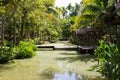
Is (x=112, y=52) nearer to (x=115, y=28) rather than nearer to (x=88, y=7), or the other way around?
(x=88, y=7)

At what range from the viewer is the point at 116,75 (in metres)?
10.5

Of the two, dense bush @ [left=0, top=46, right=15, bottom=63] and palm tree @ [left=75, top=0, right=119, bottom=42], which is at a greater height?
palm tree @ [left=75, top=0, right=119, bottom=42]

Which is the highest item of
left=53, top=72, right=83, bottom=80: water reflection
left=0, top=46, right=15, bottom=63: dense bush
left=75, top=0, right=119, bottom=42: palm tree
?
left=75, top=0, right=119, bottom=42: palm tree

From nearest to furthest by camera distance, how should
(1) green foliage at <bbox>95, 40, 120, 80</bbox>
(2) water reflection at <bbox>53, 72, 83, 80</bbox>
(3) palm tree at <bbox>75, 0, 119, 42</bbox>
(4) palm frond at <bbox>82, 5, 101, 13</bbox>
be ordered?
(1) green foliage at <bbox>95, 40, 120, 80</bbox> → (2) water reflection at <bbox>53, 72, 83, 80</bbox> → (3) palm tree at <bbox>75, 0, 119, 42</bbox> → (4) palm frond at <bbox>82, 5, 101, 13</bbox>

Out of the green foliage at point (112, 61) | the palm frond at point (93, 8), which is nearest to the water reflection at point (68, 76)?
the green foliage at point (112, 61)

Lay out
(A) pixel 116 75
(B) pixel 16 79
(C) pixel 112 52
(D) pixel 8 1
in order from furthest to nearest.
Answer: (D) pixel 8 1 → (B) pixel 16 79 → (C) pixel 112 52 → (A) pixel 116 75

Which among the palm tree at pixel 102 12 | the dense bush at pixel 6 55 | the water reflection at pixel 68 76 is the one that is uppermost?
the palm tree at pixel 102 12

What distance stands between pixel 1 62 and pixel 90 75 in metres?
7.08

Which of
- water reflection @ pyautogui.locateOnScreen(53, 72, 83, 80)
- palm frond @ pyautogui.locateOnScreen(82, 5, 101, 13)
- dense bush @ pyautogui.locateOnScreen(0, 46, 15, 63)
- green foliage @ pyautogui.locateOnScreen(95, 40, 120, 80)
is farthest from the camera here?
palm frond @ pyautogui.locateOnScreen(82, 5, 101, 13)

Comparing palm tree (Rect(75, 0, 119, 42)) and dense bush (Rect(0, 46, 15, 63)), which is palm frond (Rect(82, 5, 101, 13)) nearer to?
palm tree (Rect(75, 0, 119, 42))

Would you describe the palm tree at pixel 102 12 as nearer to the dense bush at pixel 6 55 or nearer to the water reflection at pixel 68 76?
the dense bush at pixel 6 55

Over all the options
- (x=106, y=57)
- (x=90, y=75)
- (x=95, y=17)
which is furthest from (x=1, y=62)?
(x=95, y=17)

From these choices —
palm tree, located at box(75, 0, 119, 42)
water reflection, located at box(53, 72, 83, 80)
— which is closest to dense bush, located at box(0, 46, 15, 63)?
water reflection, located at box(53, 72, 83, 80)

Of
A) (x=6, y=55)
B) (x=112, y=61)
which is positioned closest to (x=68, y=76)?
(x=112, y=61)
